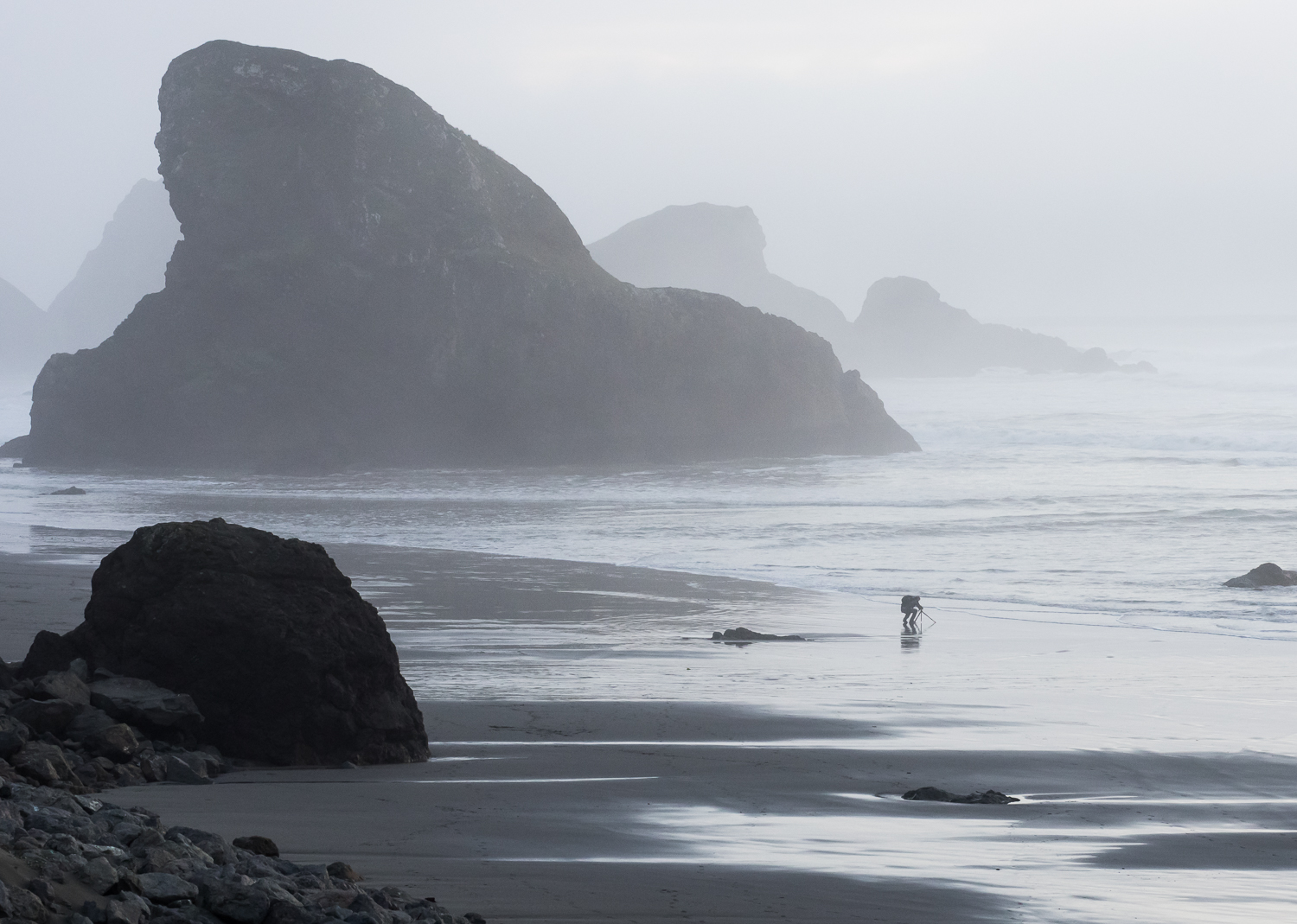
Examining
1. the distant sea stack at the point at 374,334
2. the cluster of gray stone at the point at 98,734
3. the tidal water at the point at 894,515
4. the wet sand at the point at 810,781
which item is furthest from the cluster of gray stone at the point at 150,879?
the distant sea stack at the point at 374,334

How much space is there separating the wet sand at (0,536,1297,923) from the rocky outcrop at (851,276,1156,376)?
13007 centimetres

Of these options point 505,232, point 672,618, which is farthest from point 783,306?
point 672,618

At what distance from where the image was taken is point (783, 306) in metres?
174

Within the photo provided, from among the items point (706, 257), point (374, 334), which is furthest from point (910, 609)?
point (706, 257)

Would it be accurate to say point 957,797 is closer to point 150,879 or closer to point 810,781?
point 810,781

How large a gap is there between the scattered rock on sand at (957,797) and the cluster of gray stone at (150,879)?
3071 millimetres

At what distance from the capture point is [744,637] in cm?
1224

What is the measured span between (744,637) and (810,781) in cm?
553

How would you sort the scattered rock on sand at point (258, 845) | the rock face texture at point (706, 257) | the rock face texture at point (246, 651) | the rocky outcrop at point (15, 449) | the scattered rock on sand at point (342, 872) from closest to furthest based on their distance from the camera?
the scattered rock on sand at point (342, 872) < the scattered rock on sand at point (258, 845) < the rock face texture at point (246, 651) < the rocky outcrop at point (15, 449) < the rock face texture at point (706, 257)

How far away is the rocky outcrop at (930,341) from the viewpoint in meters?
139

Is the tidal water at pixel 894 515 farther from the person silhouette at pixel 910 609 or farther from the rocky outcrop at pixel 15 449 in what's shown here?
the rocky outcrop at pixel 15 449

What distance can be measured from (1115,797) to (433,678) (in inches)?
203

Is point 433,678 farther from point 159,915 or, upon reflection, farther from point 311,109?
point 311,109

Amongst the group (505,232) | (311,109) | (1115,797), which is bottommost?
(1115,797)
